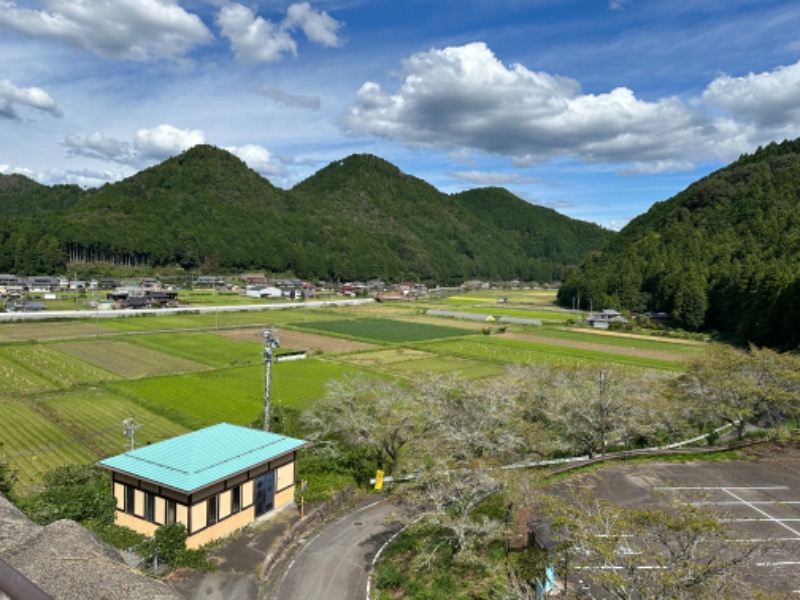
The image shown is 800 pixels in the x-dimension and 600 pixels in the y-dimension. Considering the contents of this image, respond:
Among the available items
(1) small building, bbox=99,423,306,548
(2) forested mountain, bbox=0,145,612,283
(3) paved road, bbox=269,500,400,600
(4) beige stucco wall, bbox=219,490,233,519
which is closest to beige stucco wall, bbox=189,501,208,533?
(1) small building, bbox=99,423,306,548

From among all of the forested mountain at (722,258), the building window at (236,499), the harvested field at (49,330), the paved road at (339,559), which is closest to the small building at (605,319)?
the forested mountain at (722,258)

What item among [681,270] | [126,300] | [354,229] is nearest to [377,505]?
[126,300]

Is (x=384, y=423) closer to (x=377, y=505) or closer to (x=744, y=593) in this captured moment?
(x=377, y=505)

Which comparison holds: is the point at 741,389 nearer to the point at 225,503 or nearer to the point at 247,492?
the point at 247,492

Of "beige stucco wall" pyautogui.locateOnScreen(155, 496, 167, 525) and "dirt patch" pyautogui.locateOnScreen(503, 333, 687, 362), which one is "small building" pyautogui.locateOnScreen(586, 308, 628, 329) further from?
"beige stucco wall" pyautogui.locateOnScreen(155, 496, 167, 525)

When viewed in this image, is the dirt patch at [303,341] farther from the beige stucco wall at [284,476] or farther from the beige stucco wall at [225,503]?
the beige stucco wall at [225,503]

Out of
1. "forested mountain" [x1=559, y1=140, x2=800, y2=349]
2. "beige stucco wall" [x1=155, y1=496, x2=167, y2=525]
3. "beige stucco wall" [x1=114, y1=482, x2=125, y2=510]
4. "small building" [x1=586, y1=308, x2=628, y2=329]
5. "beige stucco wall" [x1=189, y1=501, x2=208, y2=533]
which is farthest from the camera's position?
"small building" [x1=586, y1=308, x2=628, y2=329]
